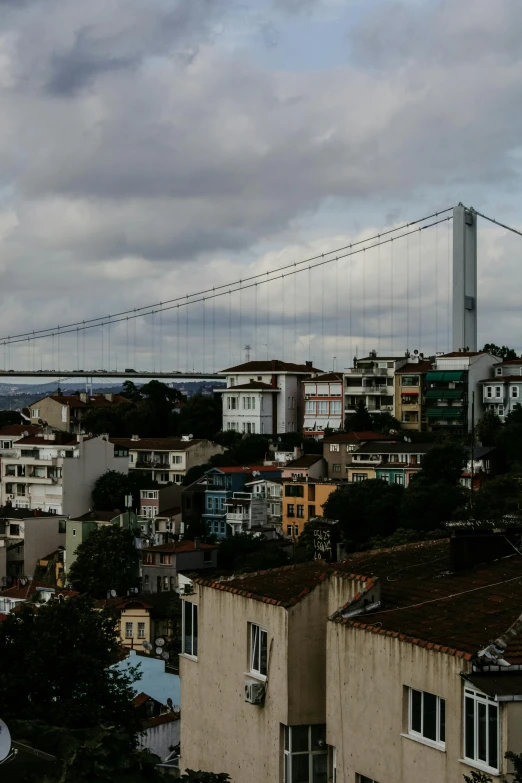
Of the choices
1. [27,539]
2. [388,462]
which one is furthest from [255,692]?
[27,539]

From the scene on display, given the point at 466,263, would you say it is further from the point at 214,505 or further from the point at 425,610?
the point at 425,610

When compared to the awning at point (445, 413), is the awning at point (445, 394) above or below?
above

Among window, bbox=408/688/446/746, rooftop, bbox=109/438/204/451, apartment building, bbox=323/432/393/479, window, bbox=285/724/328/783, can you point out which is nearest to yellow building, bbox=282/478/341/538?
apartment building, bbox=323/432/393/479

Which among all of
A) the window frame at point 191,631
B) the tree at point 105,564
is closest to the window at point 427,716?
the window frame at point 191,631

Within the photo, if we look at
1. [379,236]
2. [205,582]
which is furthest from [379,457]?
[205,582]

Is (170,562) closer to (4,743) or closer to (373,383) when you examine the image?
(373,383)

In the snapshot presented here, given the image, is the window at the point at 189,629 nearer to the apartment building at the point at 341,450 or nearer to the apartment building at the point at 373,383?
the apartment building at the point at 341,450
